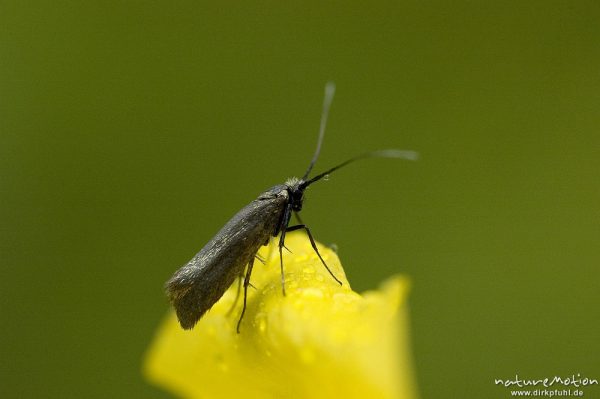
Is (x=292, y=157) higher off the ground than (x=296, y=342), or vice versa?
(x=292, y=157)

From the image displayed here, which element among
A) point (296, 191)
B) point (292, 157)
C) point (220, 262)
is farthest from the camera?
point (292, 157)

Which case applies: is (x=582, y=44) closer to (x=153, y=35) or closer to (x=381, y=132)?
(x=381, y=132)

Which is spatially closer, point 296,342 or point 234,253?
point 296,342

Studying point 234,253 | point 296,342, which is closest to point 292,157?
point 234,253

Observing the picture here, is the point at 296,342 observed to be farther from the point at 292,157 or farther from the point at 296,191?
the point at 292,157

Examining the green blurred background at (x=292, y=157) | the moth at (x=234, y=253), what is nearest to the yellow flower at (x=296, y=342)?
the moth at (x=234, y=253)

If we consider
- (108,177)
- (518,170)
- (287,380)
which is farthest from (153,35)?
(287,380)

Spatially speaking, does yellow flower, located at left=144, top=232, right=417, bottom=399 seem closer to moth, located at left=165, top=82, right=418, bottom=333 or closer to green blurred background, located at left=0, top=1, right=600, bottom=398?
moth, located at left=165, top=82, right=418, bottom=333
